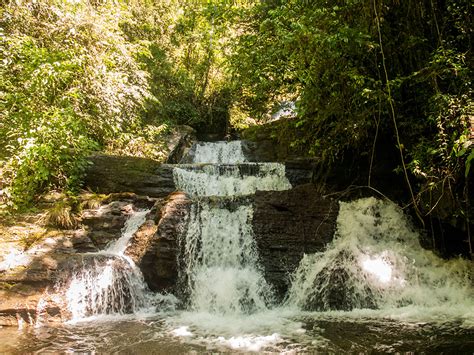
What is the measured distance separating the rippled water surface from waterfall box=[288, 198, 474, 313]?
27.9 inches

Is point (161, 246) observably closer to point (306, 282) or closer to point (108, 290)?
point (108, 290)

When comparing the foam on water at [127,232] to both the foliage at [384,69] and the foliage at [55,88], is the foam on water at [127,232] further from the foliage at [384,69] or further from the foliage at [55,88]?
the foliage at [384,69]

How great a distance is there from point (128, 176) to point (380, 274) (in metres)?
7.09

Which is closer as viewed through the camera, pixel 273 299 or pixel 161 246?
pixel 273 299

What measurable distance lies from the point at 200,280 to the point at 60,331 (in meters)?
2.46

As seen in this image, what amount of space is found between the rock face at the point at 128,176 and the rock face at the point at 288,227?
357cm

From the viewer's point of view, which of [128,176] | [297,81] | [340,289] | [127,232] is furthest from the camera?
[128,176]

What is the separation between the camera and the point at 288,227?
734 centimetres

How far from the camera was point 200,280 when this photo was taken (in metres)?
6.80

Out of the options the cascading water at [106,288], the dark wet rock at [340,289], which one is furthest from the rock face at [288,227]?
the cascading water at [106,288]

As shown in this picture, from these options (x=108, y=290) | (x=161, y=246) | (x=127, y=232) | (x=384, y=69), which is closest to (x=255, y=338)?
(x=161, y=246)

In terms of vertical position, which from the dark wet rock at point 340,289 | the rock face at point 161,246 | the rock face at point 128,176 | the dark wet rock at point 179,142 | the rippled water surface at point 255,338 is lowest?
the rippled water surface at point 255,338

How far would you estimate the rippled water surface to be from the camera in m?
4.45

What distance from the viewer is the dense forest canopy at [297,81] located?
565 centimetres
